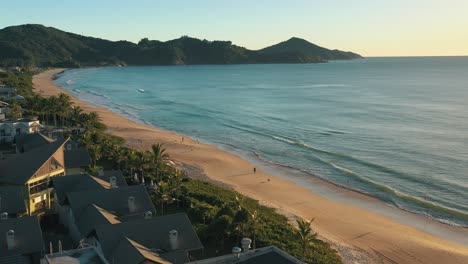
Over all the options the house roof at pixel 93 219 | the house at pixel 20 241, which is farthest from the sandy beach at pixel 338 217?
the house at pixel 20 241

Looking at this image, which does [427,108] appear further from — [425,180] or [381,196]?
[381,196]

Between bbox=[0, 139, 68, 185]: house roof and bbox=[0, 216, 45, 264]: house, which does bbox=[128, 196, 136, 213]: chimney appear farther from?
bbox=[0, 139, 68, 185]: house roof

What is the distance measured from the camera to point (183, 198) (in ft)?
126

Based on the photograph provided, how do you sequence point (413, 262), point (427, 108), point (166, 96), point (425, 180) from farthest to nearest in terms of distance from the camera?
1. point (166, 96)
2. point (427, 108)
3. point (425, 180)
4. point (413, 262)

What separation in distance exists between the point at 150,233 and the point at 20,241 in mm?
7075

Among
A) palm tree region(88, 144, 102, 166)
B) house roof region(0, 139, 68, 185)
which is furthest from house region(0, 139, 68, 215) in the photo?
palm tree region(88, 144, 102, 166)

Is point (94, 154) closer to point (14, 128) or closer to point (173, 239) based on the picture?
point (14, 128)

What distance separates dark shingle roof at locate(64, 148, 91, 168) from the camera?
131 ft

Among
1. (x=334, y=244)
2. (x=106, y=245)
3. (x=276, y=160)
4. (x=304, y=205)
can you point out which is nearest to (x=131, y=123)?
(x=276, y=160)

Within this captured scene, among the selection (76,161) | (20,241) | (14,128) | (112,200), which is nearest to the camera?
(20,241)

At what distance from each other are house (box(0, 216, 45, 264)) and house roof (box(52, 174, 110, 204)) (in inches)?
273

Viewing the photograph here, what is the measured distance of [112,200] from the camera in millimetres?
30531

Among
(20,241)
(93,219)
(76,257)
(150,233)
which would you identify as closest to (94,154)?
(93,219)

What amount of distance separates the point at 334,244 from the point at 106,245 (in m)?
18.6
